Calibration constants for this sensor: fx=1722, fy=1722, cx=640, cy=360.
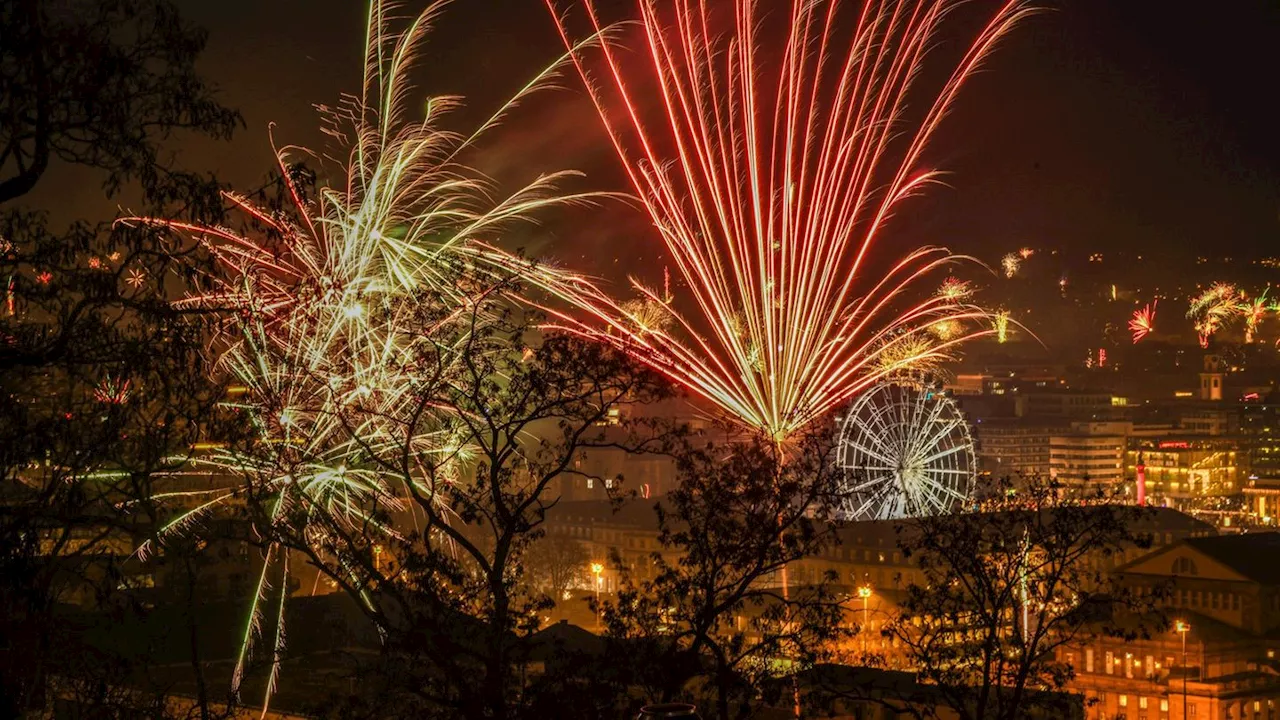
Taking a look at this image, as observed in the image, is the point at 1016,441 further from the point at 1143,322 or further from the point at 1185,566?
the point at 1185,566

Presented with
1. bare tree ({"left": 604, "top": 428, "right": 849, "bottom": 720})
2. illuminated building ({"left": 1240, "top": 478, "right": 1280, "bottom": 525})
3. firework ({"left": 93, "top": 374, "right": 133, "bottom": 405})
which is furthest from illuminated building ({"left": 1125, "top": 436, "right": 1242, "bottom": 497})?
firework ({"left": 93, "top": 374, "right": 133, "bottom": 405})

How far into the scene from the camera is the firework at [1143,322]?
145 metres

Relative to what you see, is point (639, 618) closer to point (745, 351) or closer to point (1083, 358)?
point (745, 351)

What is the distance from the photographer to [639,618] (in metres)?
15.3

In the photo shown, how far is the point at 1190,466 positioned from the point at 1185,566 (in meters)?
58.8

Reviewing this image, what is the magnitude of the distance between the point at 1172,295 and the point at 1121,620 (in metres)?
125

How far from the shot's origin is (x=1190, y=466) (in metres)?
110

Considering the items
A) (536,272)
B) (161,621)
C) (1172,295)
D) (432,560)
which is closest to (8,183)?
(432,560)

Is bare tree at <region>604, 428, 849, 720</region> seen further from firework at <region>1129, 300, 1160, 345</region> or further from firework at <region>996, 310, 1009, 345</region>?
firework at <region>1129, 300, 1160, 345</region>

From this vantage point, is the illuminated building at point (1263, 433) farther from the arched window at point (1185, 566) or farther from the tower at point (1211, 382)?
the arched window at point (1185, 566)

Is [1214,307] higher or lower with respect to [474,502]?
higher

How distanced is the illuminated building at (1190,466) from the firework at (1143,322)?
2447 cm

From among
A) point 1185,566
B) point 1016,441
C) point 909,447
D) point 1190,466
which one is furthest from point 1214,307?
point 909,447

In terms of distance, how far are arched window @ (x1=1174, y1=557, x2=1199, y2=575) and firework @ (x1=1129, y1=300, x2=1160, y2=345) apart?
86.5m
